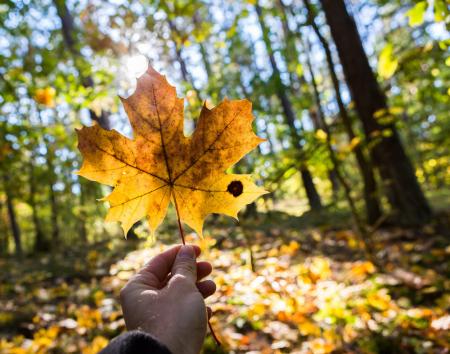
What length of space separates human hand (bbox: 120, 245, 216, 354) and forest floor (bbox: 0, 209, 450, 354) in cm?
117

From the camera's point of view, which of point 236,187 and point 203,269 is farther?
point 203,269

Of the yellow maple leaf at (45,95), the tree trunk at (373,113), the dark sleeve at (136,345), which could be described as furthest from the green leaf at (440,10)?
the tree trunk at (373,113)

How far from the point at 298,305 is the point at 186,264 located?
164cm

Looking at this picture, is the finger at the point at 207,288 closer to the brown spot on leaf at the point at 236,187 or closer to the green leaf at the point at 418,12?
the brown spot on leaf at the point at 236,187

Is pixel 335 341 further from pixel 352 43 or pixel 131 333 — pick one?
pixel 352 43

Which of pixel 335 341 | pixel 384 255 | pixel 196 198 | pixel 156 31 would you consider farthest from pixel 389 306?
pixel 156 31

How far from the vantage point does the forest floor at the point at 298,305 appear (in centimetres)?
247

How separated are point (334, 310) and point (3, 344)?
292 cm


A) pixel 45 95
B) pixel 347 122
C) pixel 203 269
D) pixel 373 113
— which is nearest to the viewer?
pixel 203 269

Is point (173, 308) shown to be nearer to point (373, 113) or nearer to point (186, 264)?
point (186, 264)

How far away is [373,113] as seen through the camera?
5613 mm

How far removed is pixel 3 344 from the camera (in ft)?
10.3

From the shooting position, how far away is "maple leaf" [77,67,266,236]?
3.31ft

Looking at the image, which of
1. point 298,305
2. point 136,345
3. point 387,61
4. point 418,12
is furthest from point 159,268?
point 418,12
